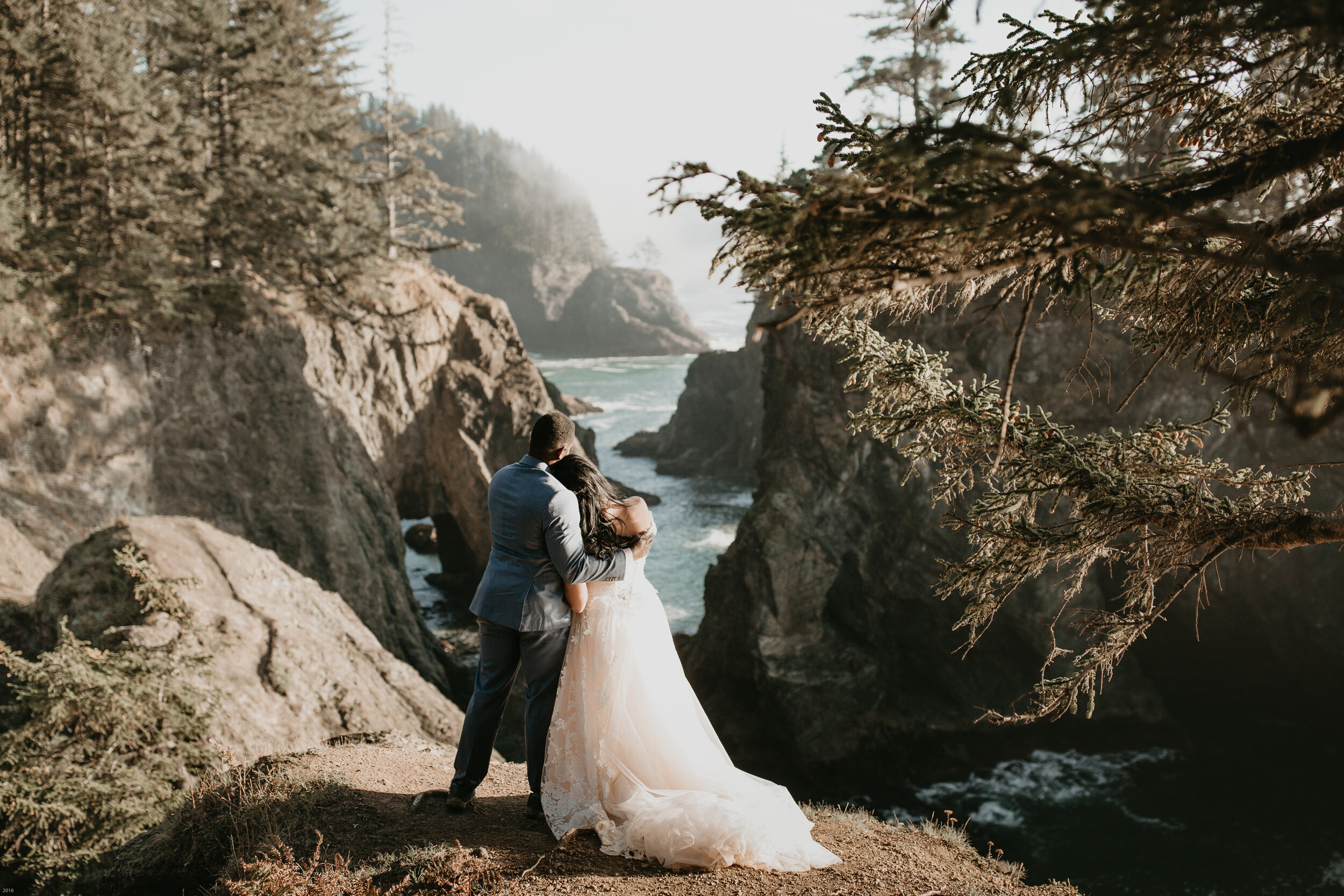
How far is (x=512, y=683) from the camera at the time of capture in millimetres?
3842

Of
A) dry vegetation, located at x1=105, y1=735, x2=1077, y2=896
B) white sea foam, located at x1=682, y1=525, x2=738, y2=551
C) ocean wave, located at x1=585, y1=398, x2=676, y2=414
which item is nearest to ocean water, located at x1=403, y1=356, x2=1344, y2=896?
dry vegetation, located at x1=105, y1=735, x2=1077, y2=896

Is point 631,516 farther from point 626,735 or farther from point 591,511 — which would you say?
point 626,735

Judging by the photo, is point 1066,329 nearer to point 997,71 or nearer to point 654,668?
point 997,71

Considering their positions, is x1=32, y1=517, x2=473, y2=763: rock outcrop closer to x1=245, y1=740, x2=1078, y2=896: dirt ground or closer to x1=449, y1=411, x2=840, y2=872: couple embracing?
x1=245, y1=740, x2=1078, y2=896: dirt ground

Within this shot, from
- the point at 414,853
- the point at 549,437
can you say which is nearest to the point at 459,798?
the point at 414,853

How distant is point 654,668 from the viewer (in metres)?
3.90

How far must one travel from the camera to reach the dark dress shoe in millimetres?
4105

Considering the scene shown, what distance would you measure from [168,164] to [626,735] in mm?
13979

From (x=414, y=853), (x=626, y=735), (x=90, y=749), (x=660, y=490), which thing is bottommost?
(x=660, y=490)

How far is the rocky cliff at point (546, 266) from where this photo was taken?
74000 mm

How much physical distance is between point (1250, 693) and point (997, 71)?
19.4 m

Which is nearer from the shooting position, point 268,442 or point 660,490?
point 268,442

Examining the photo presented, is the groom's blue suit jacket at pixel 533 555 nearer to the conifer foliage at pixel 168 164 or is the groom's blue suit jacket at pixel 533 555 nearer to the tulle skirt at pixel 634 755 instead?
the tulle skirt at pixel 634 755

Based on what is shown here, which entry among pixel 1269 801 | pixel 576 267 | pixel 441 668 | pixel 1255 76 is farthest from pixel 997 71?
pixel 576 267
